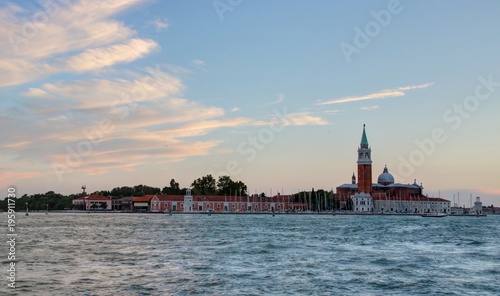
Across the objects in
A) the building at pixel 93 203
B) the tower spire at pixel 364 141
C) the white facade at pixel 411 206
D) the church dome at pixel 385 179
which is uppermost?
the tower spire at pixel 364 141

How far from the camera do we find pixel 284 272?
2625 centimetres

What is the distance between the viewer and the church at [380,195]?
176 m

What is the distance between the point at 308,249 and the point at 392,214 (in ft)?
458

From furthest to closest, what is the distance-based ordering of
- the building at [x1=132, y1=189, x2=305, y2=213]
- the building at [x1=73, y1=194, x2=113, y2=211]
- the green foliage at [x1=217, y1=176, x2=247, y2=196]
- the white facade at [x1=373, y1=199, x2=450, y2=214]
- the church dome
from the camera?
1. the church dome
2. the building at [x1=73, y1=194, x2=113, y2=211]
3. the white facade at [x1=373, y1=199, x2=450, y2=214]
4. the green foliage at [x1=217, y1=176, x2=247, y2=196]
5. the building at [x1=132, y1=189, x2=305, y2=213]

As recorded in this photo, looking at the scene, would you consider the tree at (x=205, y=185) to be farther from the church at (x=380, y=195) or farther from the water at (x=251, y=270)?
the water at (x=251, y=270)

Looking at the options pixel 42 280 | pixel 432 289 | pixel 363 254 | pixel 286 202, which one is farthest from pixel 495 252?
pixel 286 202

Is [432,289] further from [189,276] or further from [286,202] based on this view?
[286,202]

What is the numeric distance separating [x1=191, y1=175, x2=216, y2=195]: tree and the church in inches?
1463

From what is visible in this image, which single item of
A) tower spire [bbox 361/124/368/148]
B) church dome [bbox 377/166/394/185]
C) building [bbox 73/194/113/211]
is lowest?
building [bbox 73/194/113/211]

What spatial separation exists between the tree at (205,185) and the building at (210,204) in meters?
8.08

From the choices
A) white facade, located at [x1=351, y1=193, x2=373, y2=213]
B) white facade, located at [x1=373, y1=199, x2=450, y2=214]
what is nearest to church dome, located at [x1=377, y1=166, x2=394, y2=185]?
white facade, located at [x1=373, y1=199, x2=450, y2=214]

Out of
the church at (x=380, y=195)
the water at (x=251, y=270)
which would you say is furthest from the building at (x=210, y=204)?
the water at (x=251, y=270)

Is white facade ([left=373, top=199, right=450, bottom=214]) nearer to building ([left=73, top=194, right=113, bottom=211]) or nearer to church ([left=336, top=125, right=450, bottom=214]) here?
church ([left=336, top=125, right=450, bottom=214])

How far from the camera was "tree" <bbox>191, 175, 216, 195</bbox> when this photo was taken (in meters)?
174
